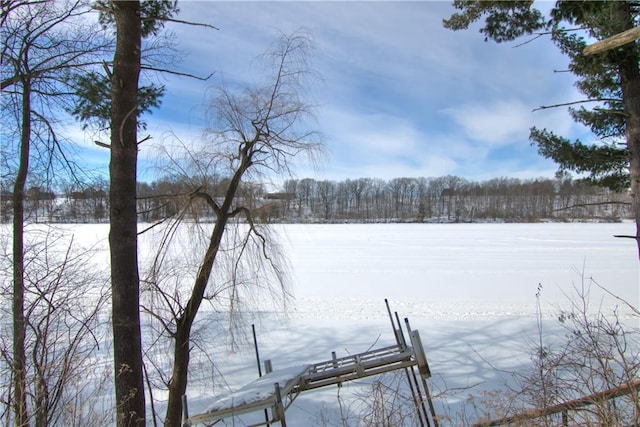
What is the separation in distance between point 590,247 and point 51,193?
29731 millimetres

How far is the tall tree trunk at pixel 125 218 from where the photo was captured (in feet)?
11.8

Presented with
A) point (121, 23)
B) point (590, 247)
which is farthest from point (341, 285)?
point (590, 247)

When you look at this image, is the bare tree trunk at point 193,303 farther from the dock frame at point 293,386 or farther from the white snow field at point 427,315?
the dock frame at point 293,386

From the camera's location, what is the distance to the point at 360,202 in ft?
271

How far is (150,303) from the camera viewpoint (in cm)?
553

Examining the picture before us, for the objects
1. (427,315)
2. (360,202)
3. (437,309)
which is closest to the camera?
(427,315)

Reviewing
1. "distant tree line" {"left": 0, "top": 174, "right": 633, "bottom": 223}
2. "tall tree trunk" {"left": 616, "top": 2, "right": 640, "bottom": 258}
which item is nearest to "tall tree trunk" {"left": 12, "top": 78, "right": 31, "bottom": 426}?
"distant tree line" {"left": 0, "top": 174, "right": 633, "bottom": 223}

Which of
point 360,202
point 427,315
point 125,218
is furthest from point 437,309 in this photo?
point 360,202

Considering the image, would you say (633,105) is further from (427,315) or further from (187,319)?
(427,315)

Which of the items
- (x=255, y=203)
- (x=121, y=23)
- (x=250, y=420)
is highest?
(x=121, y=23)

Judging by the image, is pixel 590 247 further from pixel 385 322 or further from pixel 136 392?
pixel 136 392

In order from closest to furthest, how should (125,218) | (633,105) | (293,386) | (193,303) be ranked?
1. (125,218)
2. (293,386)
3. (633,105)
4. (193,303)

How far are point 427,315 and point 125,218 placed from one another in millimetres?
10592

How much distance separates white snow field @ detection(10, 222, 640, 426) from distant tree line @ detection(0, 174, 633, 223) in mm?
683
